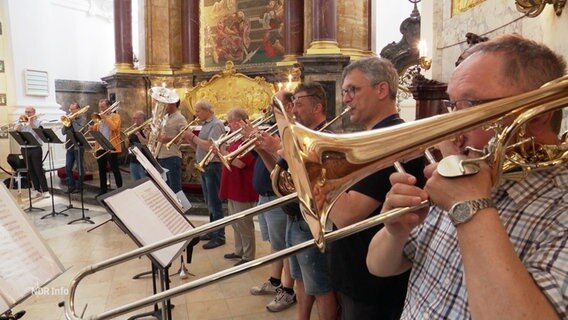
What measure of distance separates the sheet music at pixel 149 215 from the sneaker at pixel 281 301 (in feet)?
4.63

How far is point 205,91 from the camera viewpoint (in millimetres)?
10109

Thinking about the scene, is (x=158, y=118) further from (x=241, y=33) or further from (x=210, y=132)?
(x=241, y=33)

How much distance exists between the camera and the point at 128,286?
4.34m

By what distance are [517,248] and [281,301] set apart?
296 cm

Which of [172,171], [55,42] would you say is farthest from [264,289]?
[55,42]

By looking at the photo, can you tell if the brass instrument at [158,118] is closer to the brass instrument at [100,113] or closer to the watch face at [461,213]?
the brass instrument at [100,113]

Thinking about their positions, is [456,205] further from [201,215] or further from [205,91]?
[205,91]

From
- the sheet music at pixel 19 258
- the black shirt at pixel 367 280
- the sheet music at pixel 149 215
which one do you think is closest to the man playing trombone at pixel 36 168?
the sheet music at pixel 149 215

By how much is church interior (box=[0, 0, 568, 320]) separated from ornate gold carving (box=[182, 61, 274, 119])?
0.09 ft

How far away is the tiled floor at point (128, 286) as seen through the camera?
148 inches

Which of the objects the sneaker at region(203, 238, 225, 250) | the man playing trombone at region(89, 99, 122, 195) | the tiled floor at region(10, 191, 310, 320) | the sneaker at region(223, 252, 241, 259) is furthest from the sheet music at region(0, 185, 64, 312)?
the man playing trombone at region(89, 99, 122, 195)

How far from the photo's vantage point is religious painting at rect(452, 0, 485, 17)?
3.42 m

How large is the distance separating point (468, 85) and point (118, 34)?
10923 mm

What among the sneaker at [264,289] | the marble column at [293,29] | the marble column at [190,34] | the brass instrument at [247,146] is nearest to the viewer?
the brass instrument at [247,146]
